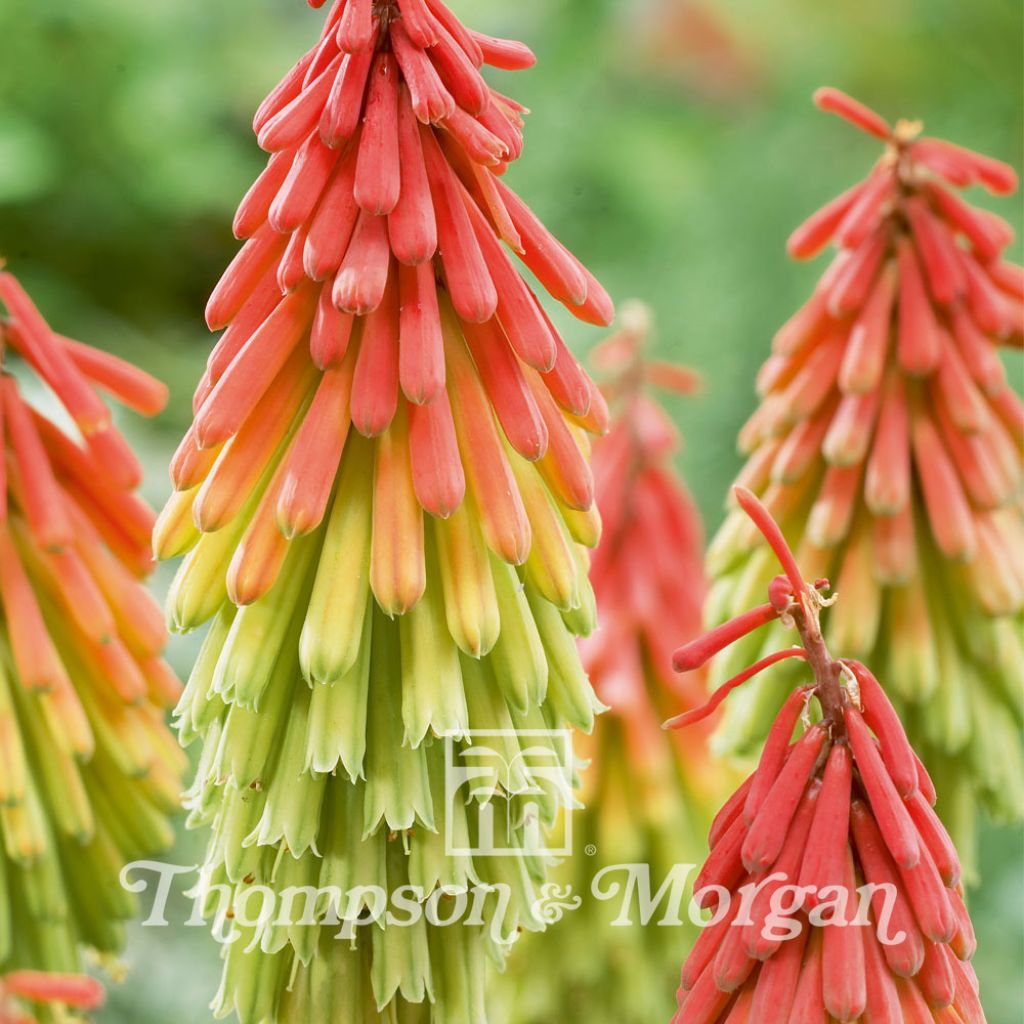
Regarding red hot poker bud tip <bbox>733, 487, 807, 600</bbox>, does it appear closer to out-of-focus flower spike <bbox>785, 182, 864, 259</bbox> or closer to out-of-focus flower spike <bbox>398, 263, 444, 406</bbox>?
→ out-of-focus flower spike <bbox>398, 263, 444, 406</bbox>

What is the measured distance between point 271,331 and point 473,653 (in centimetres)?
23

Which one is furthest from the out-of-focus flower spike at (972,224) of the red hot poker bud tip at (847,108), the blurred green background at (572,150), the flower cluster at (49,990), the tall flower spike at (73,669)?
the blurred green background at (572,150)

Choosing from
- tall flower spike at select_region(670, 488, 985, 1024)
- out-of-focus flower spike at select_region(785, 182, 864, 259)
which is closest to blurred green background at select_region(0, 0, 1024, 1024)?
out-of-focus flower spike at select_region(785, 182, 864, 259)

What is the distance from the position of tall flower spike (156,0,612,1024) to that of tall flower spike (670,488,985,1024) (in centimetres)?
14

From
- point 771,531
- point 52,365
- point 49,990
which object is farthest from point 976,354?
point 49,990

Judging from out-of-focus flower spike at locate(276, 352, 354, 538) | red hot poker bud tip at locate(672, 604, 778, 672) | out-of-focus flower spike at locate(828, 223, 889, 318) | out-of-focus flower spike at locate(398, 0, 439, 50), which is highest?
out-of-focus flower spike at locate(828, 223, 889, 318)

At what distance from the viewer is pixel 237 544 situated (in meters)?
0.93

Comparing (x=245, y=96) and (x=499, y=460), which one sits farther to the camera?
(x=245, y=96)

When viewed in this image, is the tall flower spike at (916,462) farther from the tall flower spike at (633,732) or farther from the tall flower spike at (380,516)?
the tall flower spike at (380,516)

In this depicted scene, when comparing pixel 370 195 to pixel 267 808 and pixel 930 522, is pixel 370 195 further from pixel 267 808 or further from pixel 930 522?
pixel 930 522

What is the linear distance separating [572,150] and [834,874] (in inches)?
117

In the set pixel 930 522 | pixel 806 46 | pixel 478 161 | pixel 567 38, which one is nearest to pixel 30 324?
pixel 478 161

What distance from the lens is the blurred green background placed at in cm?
328

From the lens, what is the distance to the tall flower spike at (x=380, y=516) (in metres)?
0.87
